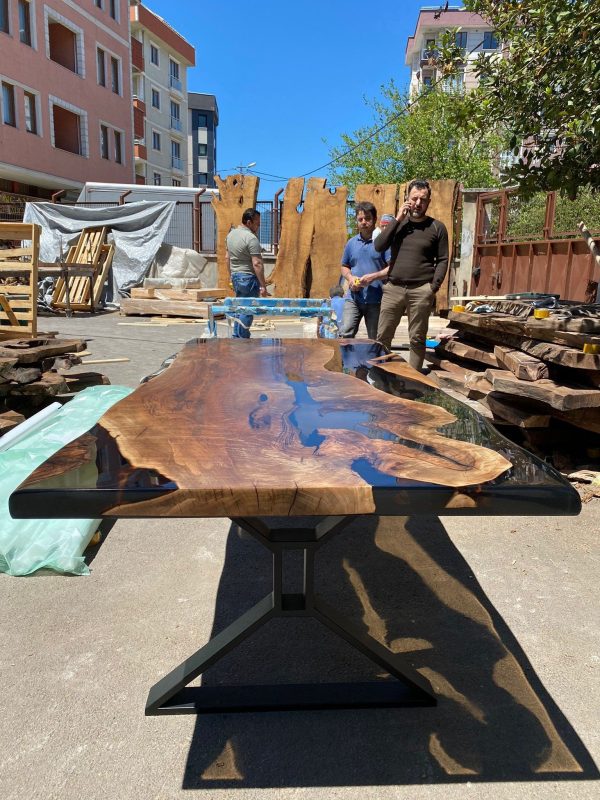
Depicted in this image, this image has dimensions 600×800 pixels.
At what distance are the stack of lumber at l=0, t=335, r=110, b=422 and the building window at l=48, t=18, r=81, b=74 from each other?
25.3 metres

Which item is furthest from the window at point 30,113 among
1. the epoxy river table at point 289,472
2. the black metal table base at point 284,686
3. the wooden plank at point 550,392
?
the black metal table base at point 284,686

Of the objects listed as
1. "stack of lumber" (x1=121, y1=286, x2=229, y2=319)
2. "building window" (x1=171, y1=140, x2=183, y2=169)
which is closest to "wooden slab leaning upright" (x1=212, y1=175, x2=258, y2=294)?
"stack of lumber" (x1=121, y1=286, x2=229, y2=319)

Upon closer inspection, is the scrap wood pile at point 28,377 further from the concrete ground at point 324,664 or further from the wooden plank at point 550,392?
the wooden plank at point 550,392

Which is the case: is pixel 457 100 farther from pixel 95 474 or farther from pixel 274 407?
pixel 95 474

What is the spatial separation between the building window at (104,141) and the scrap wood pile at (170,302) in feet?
53.7

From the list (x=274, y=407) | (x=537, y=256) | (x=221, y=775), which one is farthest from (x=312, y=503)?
(x=537, y=256)

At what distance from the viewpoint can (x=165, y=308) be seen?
14.2m

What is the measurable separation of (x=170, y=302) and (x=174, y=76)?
36255mm

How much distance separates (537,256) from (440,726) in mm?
7984

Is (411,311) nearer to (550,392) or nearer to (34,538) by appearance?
(550,392)

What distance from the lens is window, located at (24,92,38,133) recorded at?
2288 cm

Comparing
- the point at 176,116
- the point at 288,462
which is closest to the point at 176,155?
the point at 176,116

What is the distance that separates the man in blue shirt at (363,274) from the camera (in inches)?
237

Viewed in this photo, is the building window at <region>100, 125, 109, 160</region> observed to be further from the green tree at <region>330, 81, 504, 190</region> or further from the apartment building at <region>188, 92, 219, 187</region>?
the apartment building at <region>188, 92, 219, 187</region>
